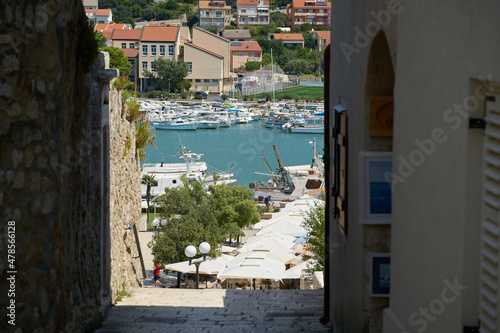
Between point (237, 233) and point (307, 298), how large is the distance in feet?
53.8

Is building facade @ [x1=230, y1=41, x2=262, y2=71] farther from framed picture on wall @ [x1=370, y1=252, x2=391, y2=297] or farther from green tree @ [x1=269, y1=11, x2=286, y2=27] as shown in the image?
framed picture on wall @ [x1=370, y1=252, x2=391, y2=297]

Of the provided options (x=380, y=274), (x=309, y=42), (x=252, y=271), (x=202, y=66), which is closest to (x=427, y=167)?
(x=380, y=274)

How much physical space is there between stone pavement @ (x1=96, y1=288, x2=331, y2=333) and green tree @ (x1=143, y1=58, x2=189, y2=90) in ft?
276

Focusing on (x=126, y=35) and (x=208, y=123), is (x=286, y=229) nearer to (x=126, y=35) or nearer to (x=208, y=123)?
(x=208, y=123)

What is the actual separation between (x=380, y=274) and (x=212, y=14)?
13993 cm

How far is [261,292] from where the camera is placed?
12.3 m

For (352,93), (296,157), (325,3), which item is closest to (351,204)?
(352,93)

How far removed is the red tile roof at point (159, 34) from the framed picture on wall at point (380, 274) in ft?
310

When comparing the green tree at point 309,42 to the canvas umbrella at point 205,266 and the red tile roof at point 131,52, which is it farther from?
the canvas umbrella at point 205,266

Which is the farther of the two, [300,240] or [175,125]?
[175,125]

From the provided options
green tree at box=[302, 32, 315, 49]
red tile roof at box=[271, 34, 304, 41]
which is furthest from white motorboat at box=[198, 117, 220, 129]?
green tree at box=[302, 32, 315, 49]

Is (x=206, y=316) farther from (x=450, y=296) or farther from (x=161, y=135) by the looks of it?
(x=161, y=135)

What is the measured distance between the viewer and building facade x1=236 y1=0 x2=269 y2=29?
475 ft

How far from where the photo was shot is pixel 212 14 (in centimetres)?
14262
